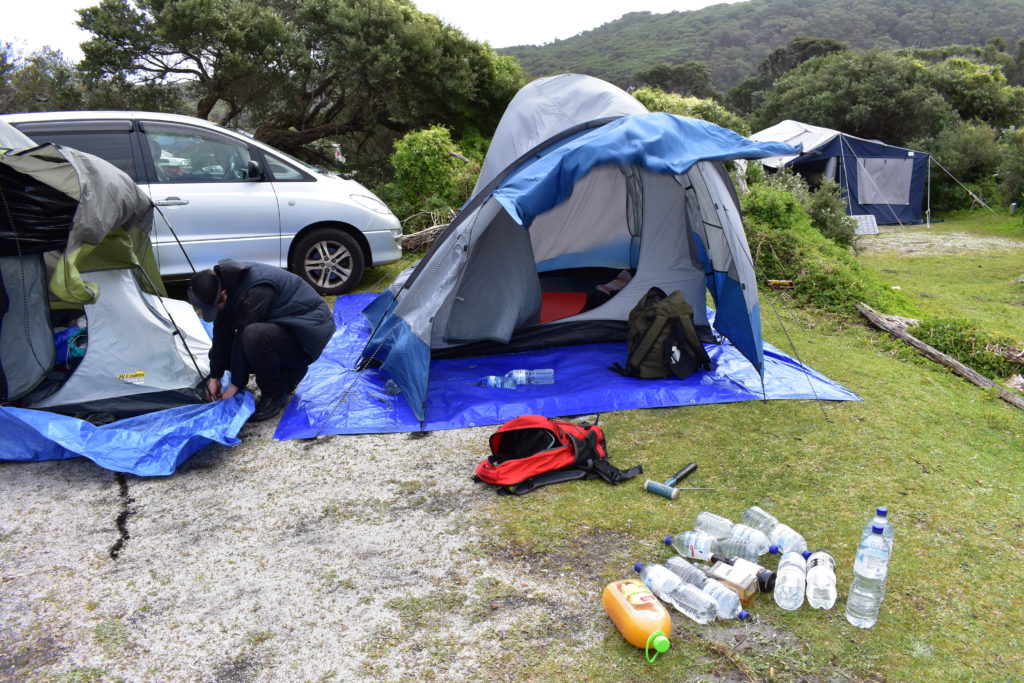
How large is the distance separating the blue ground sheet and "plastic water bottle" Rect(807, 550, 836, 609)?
2094mm

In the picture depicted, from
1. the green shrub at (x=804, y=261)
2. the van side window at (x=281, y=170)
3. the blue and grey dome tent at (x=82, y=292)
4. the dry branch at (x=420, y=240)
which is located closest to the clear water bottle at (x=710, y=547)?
the blue and grey dome tent at (x=82, y=292)

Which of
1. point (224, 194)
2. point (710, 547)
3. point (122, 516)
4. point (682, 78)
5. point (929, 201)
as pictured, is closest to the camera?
point (710, 547)

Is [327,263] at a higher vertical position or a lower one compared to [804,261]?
higher

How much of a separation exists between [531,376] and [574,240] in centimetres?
240

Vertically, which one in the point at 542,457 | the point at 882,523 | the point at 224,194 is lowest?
the point at 542,457

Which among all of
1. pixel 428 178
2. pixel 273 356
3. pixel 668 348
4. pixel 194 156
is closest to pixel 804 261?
pixel 668 348

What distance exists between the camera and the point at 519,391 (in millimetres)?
5133

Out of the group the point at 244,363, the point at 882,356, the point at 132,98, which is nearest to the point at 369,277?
the point at 244,363

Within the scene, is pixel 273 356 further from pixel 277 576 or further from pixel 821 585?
pixel 821 585

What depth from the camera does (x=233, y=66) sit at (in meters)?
14.0

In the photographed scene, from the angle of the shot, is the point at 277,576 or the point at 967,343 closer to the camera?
the point at 277,576

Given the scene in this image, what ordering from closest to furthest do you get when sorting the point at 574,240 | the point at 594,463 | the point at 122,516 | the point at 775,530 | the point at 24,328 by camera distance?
the point at 775,530, the point at 122,516, the point at 594,463, the point at 24,328, the point at 574,240

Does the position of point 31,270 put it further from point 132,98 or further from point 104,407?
point 132,98

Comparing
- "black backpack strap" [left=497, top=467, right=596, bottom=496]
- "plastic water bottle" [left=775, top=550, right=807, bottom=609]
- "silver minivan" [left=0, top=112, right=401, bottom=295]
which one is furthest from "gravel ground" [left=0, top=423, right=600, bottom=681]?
"silver minivan" [left=0, top=112, right=401, bottom=295]
